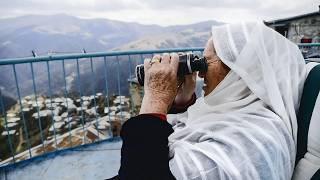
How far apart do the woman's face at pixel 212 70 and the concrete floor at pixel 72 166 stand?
201 cm

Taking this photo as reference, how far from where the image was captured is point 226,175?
47.3 inches

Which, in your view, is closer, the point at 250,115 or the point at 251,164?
the point at 251,164

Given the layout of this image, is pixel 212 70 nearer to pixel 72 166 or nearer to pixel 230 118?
pixel 230 118

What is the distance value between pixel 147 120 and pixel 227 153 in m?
0.34

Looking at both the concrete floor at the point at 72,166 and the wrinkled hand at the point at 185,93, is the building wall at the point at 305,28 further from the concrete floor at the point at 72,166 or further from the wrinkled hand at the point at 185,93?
the wrinkled hand at the point at 185,93

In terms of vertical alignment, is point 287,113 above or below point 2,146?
above

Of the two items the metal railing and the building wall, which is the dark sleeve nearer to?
the metal railing

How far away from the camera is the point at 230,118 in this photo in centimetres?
135

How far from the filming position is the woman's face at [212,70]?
1513mm

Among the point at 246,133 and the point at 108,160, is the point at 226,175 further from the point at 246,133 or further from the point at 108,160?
the point at 108,160

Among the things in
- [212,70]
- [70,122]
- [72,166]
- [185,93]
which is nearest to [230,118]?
[212,70]

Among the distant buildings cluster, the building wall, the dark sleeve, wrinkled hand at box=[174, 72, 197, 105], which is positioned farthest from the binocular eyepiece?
the building wall

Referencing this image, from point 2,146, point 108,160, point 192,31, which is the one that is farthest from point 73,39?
point 108,160

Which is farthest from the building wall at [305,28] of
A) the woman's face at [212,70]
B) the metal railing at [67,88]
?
the woman's face at [212,70]
